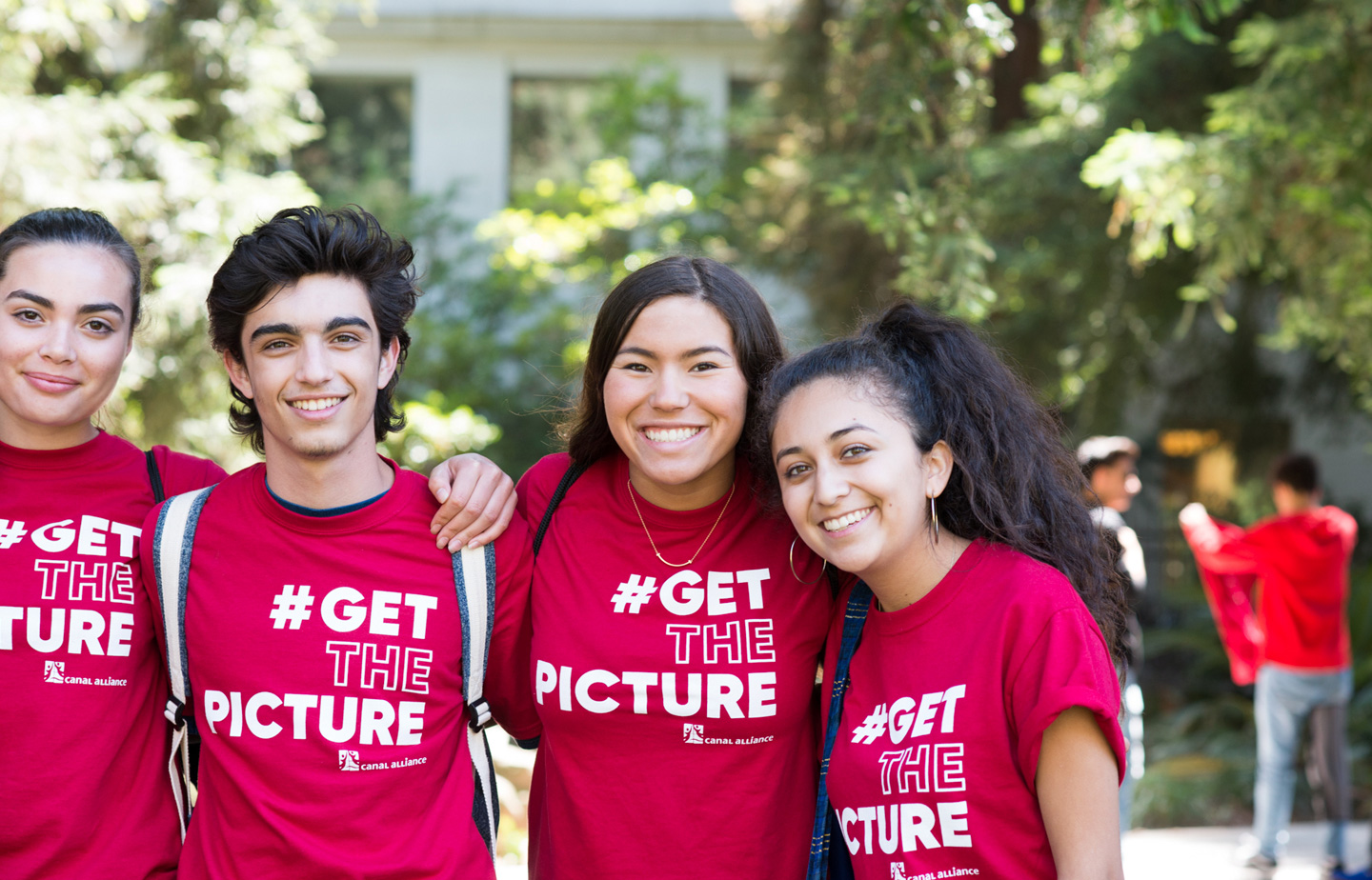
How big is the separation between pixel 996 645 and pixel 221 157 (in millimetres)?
6532

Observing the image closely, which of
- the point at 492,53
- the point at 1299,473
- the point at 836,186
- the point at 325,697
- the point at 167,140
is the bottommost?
the point at 325,697

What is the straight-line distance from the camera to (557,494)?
115 inches

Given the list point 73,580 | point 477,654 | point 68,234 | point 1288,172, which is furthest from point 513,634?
point 1288,172

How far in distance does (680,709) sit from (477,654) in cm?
47

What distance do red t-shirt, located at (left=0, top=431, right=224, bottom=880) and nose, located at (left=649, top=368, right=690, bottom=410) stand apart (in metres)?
1.22

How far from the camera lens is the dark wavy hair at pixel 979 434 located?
240 cm

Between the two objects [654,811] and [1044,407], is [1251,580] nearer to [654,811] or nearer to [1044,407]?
[1044,407]

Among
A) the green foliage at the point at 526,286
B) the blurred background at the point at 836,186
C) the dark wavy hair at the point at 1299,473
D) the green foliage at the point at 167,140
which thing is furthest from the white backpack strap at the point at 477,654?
the dark wavy hair at the point at 1299,473

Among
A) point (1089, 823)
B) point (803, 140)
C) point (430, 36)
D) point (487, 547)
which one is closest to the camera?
point (1089, 823)

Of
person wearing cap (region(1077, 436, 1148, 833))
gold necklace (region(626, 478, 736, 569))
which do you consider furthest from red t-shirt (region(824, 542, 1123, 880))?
person wearing cap (region(1077, 436, 1148, 833))

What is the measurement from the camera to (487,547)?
2691mm

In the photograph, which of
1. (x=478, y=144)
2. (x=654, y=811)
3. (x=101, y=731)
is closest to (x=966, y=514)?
(x=654, y=811)

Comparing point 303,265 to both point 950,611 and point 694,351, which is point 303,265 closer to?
point 694,351

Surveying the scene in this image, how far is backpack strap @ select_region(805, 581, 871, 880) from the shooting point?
7.98ft
